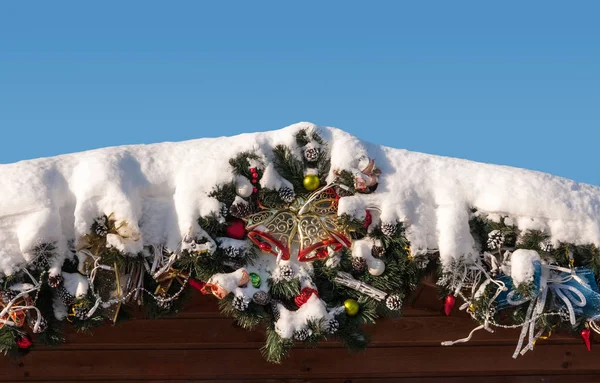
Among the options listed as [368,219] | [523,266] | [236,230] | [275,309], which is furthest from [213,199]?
[523,266]

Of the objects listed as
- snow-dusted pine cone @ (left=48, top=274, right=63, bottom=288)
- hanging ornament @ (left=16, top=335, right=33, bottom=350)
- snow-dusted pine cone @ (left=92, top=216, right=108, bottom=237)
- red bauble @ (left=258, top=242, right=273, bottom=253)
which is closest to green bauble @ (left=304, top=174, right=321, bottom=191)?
red bauble @ (left=258, top=242, right=273, bottom=253)

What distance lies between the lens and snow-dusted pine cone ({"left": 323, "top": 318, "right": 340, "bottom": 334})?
11.6 feet

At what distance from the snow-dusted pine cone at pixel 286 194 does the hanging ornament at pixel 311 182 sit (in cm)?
8

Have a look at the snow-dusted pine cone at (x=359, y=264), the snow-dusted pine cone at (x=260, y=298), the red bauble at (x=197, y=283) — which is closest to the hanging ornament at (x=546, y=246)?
the snow-dusted pine cone at (x=359, y=264)

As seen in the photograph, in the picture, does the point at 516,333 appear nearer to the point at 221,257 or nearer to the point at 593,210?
the point at 593,210

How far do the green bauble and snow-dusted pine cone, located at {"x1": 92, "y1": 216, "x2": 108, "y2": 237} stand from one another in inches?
34.1

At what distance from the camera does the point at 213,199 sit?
365 centimetres

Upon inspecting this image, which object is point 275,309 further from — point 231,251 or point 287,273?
point 231,251

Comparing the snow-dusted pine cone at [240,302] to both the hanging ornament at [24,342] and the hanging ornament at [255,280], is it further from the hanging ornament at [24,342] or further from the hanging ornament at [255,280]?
the hanging ornament at [24,342]

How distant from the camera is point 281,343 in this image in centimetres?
352

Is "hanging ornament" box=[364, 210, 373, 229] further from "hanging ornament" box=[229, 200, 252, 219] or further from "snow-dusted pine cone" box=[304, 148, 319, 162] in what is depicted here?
"hanging ornament" box=[229, 200, 252, 219]

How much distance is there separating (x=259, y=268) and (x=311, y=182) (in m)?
0.44

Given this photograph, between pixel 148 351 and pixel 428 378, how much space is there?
143cm

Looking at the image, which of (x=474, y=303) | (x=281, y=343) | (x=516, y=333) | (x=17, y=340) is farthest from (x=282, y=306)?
(x=516, y=333)
